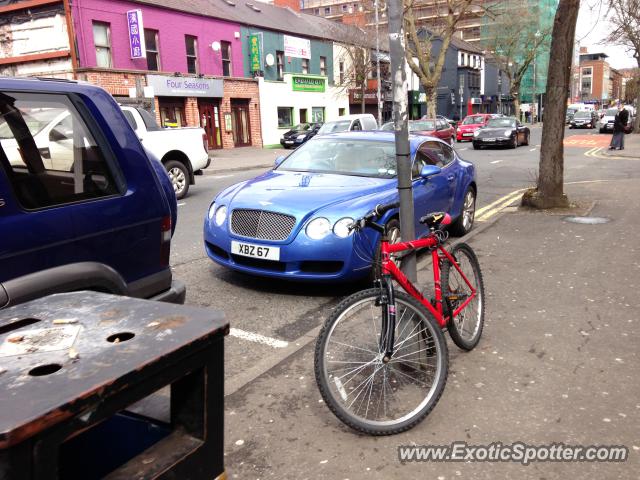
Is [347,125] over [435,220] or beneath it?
over

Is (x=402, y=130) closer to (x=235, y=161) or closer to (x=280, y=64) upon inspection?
Answer: (x=235, y=161)

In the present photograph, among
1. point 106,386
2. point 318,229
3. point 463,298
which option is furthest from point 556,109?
point 106,386

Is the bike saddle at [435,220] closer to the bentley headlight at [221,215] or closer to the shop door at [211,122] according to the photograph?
the bentley headlight at [221,215]

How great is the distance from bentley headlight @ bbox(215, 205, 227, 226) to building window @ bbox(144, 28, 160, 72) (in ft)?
77.4

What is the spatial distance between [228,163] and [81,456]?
21369mm

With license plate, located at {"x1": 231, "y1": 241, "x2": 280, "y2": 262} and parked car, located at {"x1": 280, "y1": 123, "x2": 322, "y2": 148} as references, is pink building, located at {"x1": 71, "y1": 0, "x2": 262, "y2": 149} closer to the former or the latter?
parked car, located at {"x1": 280, "y1": 123, "x2": 322, "y2": 148}

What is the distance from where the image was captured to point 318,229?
16.5ft

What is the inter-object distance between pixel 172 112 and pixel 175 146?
17.6 meters

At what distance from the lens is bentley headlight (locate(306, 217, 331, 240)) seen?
4.99m

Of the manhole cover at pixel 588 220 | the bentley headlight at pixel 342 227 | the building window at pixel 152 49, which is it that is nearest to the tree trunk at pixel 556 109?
the manhole cover at pixel 588 220

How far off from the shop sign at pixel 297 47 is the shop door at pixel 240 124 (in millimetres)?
5383

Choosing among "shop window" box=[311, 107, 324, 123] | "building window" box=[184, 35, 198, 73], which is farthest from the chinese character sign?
"shop window" box=[311, 107, 324, 123]

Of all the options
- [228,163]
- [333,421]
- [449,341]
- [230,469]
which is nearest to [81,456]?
[230,469]

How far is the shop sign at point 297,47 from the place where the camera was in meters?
35.7
